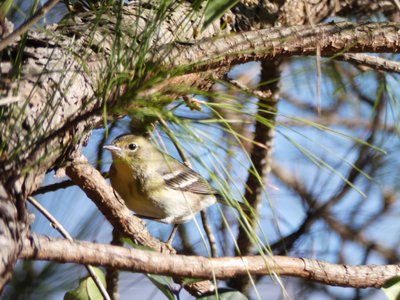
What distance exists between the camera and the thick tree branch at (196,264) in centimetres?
102

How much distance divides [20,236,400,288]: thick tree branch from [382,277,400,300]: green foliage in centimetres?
4

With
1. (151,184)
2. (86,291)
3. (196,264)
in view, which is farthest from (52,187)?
(151,184)

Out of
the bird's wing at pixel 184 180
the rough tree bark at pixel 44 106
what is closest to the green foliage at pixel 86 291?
the rough tree bark at pixel 44 106

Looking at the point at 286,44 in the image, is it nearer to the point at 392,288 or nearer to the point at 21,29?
the point at 392,288

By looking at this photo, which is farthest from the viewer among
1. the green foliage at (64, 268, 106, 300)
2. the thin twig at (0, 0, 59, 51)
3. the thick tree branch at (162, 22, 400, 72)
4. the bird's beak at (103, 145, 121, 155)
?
the bird's beak at (103, 145, 121, 155)

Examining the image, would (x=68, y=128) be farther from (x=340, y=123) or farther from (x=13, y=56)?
(x=340, y=123)

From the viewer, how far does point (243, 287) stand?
215cm

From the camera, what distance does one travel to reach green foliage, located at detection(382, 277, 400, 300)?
1287 mm

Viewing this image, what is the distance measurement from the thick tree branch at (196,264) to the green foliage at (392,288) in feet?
0.13

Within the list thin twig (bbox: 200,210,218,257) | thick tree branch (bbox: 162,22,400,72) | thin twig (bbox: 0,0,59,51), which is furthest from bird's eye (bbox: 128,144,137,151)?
thin twig (bbox: 0,0,59,51)

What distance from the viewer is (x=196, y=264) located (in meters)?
1.14

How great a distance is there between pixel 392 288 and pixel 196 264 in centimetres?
36

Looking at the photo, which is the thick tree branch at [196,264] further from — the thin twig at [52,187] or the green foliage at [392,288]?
the thin twig at [52,187]

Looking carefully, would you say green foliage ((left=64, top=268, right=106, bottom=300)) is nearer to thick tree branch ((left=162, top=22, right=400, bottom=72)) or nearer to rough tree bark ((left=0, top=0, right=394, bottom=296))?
rough tree bark ((left=0, top=0, right=394, bottom=296))
